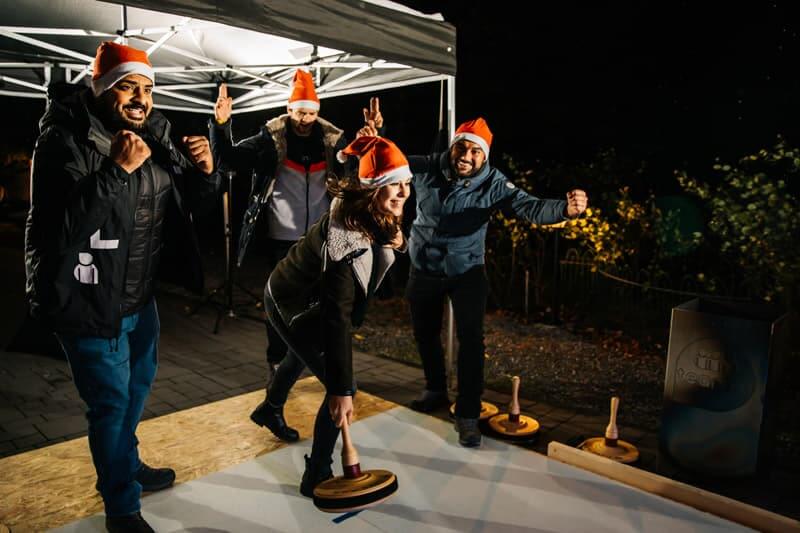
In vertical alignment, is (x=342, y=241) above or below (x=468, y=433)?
above

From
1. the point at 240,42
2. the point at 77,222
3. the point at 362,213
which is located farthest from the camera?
the point at 240,42

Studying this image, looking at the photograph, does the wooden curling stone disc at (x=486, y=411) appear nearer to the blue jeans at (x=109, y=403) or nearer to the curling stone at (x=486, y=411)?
the curling stone at (x=486, y=411)

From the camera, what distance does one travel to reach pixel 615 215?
7625 millimetres

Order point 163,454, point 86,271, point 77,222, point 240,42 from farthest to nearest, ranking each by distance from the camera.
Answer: point 240,42 < point 163,454 < point 86,271 < point 77,222

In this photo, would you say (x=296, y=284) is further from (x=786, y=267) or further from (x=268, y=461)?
(x=786, y=267)

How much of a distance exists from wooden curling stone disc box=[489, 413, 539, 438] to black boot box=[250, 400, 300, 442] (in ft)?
4.23

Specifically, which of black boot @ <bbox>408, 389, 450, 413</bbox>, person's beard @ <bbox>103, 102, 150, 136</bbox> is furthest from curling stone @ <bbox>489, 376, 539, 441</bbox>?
person's beard @ <bbox>103, 102, 150, 136</bbox>

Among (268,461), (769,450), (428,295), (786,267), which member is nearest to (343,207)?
(428,295)

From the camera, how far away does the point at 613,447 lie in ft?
11.6

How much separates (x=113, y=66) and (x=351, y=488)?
7.03 feet

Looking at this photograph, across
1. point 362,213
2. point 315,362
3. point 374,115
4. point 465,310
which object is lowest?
point 315,362

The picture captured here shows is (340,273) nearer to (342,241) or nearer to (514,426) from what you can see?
(342,241)

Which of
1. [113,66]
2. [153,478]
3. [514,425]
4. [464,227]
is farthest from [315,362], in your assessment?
[514,425]

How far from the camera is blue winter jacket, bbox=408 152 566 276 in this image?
3678 millimetres
